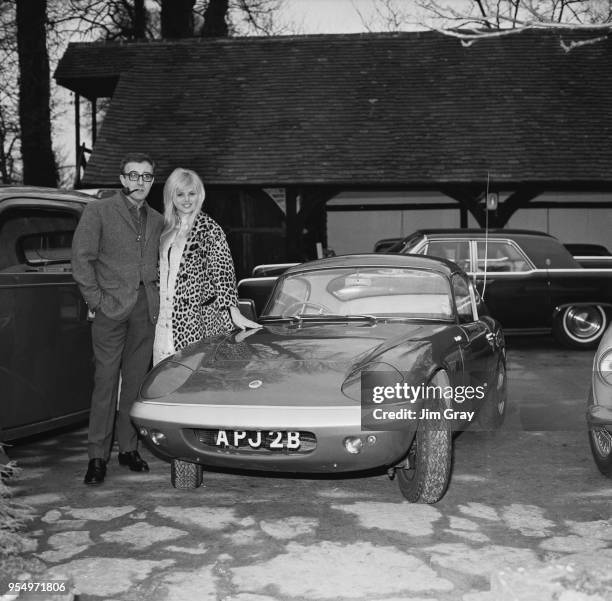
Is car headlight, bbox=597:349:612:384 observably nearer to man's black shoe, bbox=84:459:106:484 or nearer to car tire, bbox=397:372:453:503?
car tire, bbox=397:372:453:503

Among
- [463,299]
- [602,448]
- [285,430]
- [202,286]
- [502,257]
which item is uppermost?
[202,286]

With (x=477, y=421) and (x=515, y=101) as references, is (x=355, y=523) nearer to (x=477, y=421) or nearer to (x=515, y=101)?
(x=477, y=421)

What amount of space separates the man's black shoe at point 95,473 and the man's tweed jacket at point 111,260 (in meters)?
0.87

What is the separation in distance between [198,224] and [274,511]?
1.88 m

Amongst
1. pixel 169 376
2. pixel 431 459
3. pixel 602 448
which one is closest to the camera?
pixel 431 459

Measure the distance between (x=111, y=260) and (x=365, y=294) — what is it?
1.70 metres

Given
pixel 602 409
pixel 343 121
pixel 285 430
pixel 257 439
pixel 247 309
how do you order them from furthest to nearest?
1. pixel 343 121
2. pixel 247 309
3. pixel 602 409
4. pixel 257 439
5. pixel 285 430

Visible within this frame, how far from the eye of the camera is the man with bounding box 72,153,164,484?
487 cm

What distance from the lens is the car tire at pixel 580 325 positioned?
11.1 m

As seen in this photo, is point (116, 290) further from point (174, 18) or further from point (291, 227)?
point (174, 18)

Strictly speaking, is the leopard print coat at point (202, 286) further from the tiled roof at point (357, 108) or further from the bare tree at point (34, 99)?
the bare tree at point (34, 99)

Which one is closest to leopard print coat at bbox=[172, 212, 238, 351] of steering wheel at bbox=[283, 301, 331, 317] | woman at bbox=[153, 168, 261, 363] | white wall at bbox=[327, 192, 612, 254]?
woman at bbox=[153, 168, 261, 363]

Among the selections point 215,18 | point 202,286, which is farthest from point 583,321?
point 215,18

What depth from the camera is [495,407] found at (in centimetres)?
611
